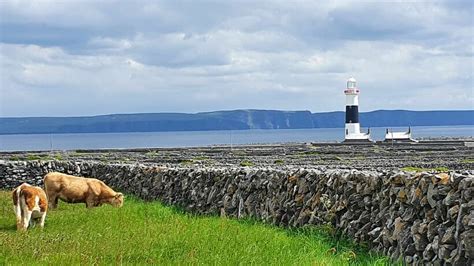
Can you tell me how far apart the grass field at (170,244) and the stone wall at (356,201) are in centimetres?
45

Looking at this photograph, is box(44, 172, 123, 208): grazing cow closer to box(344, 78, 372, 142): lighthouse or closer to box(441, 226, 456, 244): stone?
box(441, 226, 456, 244): stone

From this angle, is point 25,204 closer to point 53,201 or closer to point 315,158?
point 53,201

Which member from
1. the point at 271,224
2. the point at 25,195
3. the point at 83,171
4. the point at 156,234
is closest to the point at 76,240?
the point at 156,234

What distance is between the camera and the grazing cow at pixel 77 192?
20391 mm

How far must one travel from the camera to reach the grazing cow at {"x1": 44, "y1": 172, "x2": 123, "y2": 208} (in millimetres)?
20391

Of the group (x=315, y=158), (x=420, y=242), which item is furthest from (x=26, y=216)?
(x=315, y=158)

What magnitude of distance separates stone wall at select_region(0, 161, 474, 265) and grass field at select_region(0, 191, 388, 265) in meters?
0.45

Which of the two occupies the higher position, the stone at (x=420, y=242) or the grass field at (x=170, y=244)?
the stone at (x=420, y=242)

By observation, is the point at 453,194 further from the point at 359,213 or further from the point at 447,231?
the point at 359,213

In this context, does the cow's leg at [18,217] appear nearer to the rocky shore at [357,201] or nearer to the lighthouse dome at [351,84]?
the rocky shore at [357,201]

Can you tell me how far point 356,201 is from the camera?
45.1ft

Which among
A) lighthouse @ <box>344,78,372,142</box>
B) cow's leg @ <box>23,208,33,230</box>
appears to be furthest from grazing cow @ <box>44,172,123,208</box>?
lighthouse @ <box>344,78,372,142</box>

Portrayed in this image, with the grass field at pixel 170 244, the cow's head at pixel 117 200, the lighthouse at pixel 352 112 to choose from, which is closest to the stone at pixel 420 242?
the grass field at pixel 170 244

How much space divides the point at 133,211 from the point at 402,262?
835 cm
